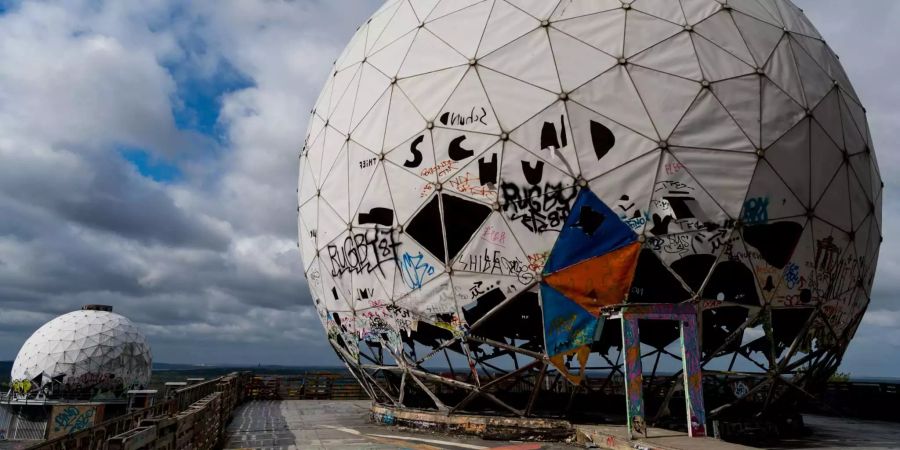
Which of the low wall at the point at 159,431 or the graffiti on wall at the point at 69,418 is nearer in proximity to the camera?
the low wall at the point at 159,431

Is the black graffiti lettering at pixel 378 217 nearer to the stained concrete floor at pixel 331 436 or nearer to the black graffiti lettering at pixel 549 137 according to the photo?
the black graffiti lettering at pixel 549 137

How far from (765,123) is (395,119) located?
749cm

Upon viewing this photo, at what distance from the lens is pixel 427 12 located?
1288 centimetres

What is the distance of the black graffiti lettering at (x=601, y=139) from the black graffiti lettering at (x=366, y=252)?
4.46 meters

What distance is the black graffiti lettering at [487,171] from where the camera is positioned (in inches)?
409

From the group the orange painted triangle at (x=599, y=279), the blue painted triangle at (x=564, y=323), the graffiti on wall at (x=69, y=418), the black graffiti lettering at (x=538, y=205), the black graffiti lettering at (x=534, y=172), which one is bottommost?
the graffiti on wall at (x=69, y=418)

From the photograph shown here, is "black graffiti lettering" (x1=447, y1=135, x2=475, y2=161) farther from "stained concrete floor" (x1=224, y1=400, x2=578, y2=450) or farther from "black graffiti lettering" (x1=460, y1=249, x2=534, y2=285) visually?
"stained concrete floor" (x1=224, y1=400, x2=578, y2=450)

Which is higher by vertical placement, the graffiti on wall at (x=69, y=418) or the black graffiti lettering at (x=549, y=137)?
the black graffiti lettering at (x=549, y=137)

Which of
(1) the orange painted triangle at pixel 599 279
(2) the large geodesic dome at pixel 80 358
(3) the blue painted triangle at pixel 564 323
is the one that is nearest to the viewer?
(1) the orange painted triangle at pixel 599 279

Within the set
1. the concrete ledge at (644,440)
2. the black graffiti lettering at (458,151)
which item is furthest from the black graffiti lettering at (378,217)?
the concrete ledge at (644,440)

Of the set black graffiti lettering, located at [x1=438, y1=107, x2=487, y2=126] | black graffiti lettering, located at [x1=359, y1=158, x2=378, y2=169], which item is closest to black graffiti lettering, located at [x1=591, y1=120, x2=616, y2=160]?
black graffiti lettering, located at [x1=438, y1=107, x2=487, y2=126]

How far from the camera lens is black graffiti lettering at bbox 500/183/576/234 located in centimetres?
1002

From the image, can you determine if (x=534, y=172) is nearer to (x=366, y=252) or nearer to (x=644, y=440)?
(x=366, y=252)

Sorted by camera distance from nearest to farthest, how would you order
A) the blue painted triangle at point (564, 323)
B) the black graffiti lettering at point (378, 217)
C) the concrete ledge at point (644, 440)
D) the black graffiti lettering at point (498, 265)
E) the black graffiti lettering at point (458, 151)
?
1. the concrete ledge at point (644, 440)
2. the blue painted triangle at point (564, 323)
3. the black graffiti lettering at point (498, 265)
4. the black graffiti lettering at point (458, 151)
5. the black graffiti lettering at point (378, 217)
